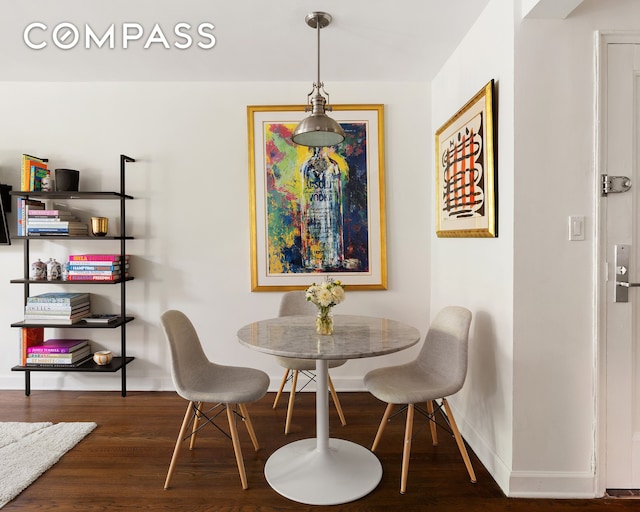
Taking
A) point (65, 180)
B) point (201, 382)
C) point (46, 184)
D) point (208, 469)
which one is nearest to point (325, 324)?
point (201, 382)

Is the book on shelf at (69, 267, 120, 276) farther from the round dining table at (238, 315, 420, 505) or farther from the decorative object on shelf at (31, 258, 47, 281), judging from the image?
the round dining table at (238, 315, 420, 505)

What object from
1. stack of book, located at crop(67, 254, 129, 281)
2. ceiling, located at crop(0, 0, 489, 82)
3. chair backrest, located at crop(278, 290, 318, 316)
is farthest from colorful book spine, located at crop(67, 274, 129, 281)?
ceiling, located at crop(0, 0, 489, 82)

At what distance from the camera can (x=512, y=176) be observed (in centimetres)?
195

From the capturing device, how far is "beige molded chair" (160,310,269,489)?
2.01 metres

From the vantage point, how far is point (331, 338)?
2.05 metres

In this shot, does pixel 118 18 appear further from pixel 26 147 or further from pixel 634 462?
pixel 634 462

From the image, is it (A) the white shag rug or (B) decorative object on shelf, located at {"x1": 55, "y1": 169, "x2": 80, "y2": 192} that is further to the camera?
(B) decorative object on shelf, located at {"x1": 55, "y1": 169, "x2": 80, "y2": 192}

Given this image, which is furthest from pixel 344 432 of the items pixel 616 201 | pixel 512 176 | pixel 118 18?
pixel 118 18

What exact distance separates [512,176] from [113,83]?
316cm

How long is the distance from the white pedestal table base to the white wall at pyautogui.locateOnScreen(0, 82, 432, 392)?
103 cm

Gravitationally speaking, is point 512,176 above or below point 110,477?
above

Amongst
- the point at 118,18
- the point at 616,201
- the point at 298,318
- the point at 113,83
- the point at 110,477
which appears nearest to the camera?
the point at 616,201

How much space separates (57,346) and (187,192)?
1596mm

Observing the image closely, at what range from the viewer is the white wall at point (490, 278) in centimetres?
200
